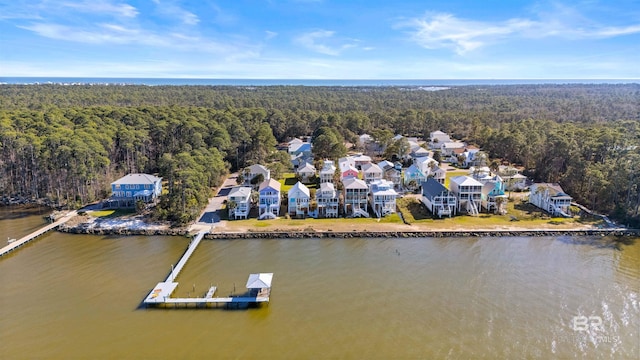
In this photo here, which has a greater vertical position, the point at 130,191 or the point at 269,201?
the point at 130,191

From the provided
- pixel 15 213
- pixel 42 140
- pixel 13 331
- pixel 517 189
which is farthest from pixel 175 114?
pixel 517 189

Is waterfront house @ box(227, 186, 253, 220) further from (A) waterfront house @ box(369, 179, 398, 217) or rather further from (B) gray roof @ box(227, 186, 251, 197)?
(A) waterfront house @ box(369, 179, 398, 217)

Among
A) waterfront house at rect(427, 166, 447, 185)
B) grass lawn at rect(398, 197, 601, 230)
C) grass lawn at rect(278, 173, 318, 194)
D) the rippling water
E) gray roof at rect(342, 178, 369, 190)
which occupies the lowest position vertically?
the rippling water

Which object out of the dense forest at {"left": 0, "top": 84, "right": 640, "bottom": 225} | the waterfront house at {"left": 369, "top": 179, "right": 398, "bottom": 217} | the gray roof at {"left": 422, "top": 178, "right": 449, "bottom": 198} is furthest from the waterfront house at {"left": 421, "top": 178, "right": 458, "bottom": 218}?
the dense forest at {"left": 0, "top": 84, "right": 640, "bottom": 225}

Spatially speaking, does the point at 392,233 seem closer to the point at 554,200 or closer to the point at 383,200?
the point at 383,200

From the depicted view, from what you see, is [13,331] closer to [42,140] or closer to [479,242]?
[42,140]

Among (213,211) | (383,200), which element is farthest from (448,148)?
(213,211)

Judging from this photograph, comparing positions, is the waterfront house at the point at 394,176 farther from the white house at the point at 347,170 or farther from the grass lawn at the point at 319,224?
the grass lawn at the point at 319,224

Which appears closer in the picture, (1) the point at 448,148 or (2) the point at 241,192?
(2) the point at 241,192
